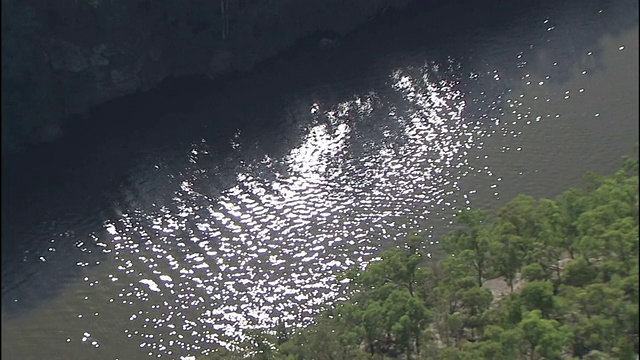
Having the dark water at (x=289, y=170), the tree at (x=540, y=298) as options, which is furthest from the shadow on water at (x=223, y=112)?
the tree at (x=540, y=298)

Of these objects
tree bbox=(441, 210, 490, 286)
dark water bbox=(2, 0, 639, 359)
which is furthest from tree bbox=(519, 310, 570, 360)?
dark water bbox=(2, 0, 639, 359)

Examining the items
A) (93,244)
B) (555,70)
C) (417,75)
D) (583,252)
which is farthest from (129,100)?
(583,252)

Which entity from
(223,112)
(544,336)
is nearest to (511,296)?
(544,336)

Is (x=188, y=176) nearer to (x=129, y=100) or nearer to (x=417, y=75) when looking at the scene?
(x=129, y=100)

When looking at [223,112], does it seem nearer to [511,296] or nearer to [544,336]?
[511,296]

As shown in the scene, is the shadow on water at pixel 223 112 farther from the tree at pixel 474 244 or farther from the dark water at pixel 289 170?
the tree at pixel 474 244

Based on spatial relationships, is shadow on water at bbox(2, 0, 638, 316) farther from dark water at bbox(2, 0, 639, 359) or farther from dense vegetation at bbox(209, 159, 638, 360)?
dense vegetation at bbox(209, 159, 638, 360)
